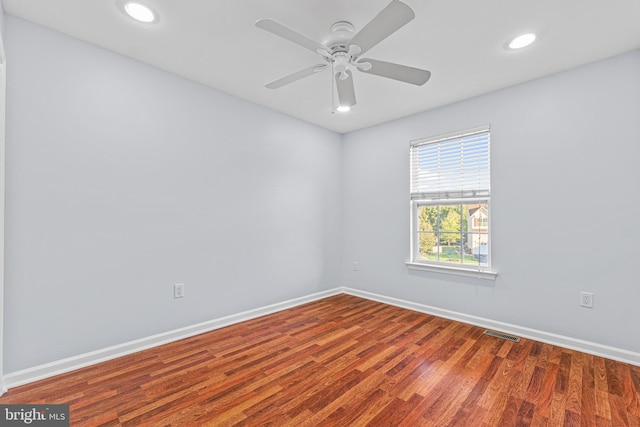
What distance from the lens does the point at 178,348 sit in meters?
2.67

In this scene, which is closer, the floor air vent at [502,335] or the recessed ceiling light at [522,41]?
the recessed ceiling light at [522,41]

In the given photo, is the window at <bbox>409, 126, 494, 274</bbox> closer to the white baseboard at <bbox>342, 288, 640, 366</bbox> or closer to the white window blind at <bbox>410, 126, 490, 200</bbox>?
the white window blind at <bbox>410, 126, 490, 200</bbox>

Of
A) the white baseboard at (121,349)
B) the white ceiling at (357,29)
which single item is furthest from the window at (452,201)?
the white baseboard at (121,349)

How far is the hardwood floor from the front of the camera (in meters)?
1.76

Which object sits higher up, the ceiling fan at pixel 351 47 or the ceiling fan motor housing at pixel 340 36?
the ceiling fan motor housing at pixel 340 36

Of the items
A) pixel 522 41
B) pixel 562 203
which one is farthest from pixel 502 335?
pixel 522 41

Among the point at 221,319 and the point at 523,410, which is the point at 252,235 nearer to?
the point at 221,319

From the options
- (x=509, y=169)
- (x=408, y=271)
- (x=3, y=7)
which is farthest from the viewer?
(x=408, y=271)

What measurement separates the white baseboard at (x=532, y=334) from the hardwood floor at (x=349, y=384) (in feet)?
0.31

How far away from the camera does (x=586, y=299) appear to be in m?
2.63

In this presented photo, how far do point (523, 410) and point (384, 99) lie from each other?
3027 mm

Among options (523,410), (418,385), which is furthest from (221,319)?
(523,410)

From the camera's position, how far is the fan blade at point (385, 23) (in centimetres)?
146

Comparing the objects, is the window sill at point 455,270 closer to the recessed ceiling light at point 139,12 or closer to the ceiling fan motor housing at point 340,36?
the ceiling fan motor housing at point 340,36
